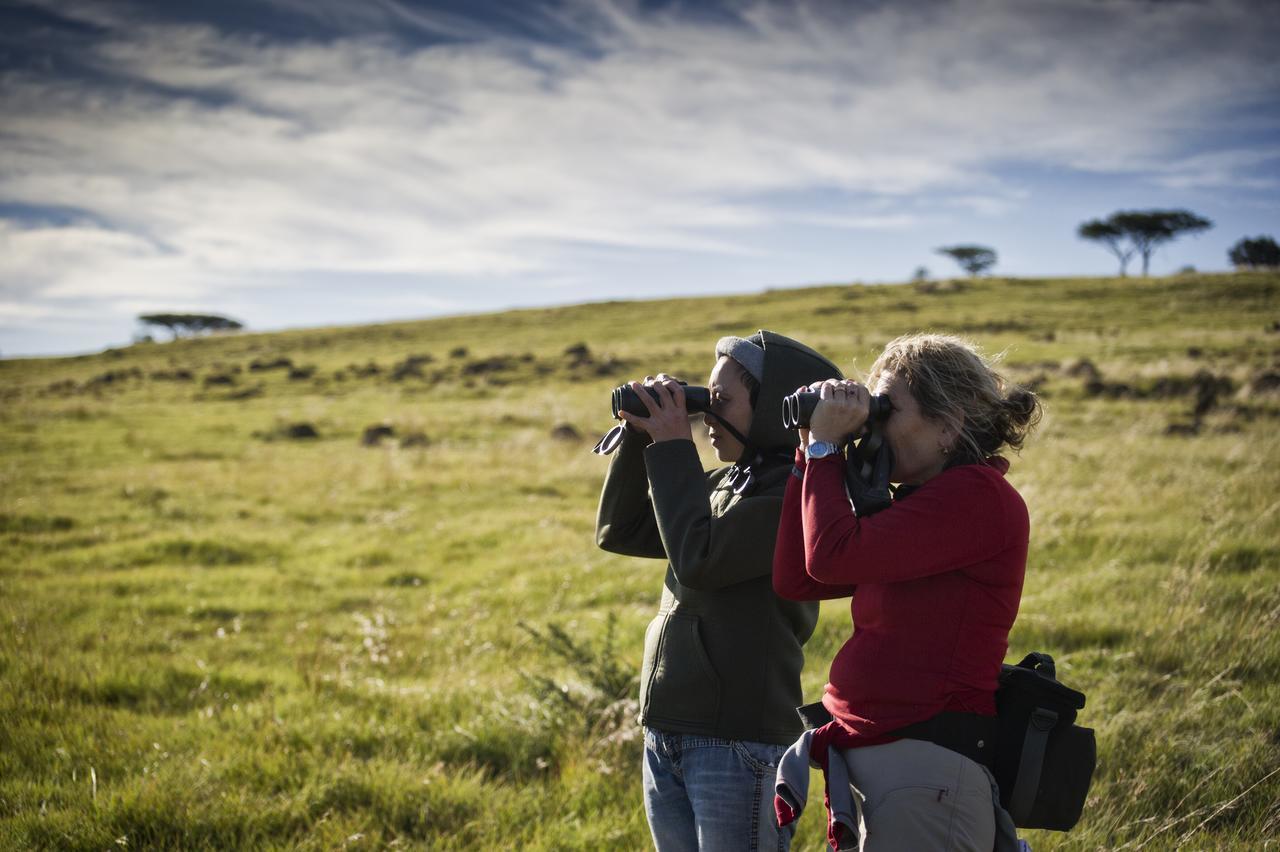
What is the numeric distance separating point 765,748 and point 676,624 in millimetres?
460

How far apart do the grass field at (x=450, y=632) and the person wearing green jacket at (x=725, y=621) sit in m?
1.39

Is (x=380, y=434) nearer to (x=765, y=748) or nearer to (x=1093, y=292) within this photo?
(x=765, y=748)

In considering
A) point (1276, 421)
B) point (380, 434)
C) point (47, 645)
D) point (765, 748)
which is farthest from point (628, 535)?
point (380, 434)

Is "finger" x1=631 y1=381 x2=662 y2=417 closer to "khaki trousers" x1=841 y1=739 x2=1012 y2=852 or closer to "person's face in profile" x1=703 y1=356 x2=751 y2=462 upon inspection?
"person's face in profile" x1=703 y1=356 x2=751 y2=462

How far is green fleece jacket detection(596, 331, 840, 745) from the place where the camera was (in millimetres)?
2309

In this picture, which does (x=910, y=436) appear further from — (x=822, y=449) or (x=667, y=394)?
(x=667, y=394)

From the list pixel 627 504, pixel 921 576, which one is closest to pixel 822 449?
pixel 921 576

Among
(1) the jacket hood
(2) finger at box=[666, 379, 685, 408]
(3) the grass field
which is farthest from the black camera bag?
(3) the grass field

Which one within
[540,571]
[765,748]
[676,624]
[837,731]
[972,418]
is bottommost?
[540,571]

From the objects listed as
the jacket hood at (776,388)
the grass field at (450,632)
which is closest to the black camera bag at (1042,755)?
the jacket hood at (776,388)

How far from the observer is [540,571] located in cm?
851

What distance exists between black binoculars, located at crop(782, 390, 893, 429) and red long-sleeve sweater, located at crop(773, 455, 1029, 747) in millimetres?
121

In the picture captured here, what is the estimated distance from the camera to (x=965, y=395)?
6.91 feet

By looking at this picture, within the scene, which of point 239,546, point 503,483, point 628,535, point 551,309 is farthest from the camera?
point 551,309
